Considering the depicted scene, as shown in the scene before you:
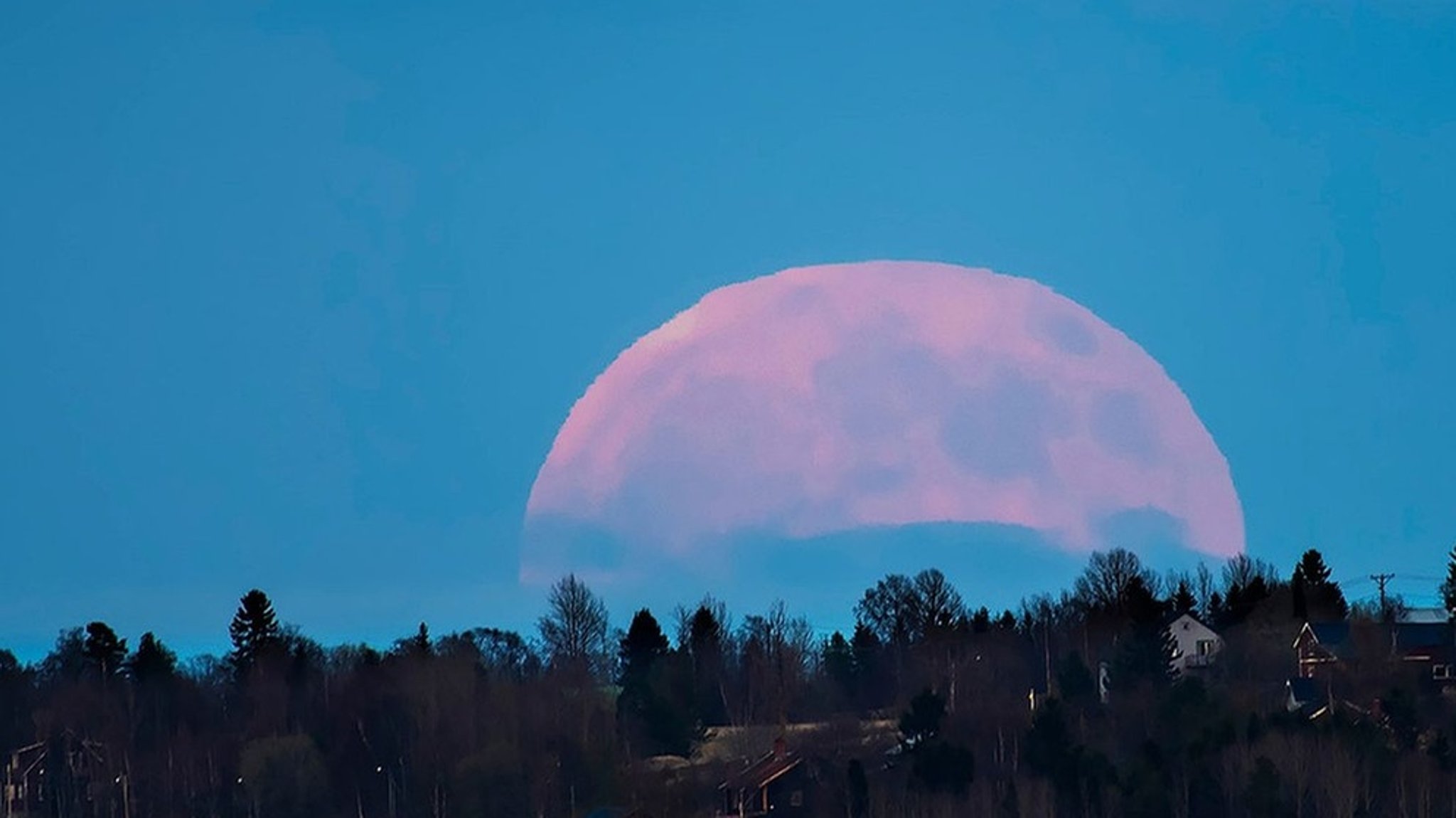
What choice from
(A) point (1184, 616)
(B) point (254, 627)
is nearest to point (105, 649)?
(B) point (254, 627)

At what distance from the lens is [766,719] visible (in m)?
128

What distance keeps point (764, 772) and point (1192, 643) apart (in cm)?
3694

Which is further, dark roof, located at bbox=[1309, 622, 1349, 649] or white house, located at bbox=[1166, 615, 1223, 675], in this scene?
white house, located at bbox=[1166, 615, 1223, 675]

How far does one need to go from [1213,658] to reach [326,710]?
48621 millimetres

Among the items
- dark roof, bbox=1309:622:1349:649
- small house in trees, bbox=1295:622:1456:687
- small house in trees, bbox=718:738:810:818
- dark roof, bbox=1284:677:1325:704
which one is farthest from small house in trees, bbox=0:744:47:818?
dark roof, bbox=1309:622:1349:649

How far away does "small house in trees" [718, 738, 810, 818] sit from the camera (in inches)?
3984

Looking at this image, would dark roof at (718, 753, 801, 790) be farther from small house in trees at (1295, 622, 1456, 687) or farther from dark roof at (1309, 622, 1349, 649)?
dark roof at (1309, 622, 1349, 649)

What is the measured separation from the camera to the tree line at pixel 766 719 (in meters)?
89.9

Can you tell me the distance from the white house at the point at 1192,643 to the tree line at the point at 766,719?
61.1 inches

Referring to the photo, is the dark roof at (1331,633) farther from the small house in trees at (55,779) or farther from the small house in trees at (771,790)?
the small house in trees at (55,779)

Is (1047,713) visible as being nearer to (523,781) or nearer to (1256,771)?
(1256,771)

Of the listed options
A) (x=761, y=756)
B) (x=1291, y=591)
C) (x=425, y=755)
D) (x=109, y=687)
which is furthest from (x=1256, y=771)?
(x=109, y=687)

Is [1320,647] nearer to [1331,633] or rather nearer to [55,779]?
[1331,633]

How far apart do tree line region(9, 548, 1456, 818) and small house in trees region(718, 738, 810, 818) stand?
1.12m
